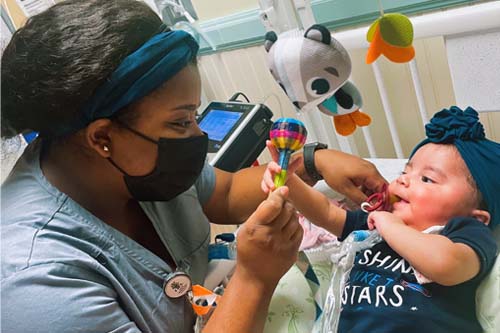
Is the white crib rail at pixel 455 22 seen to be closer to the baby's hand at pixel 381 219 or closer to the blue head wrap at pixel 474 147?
the blue head wrap at pixel 474 147

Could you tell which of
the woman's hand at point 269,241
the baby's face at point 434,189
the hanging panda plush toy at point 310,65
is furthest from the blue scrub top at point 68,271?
the baby's face at point 434,189

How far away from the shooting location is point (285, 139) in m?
0.94

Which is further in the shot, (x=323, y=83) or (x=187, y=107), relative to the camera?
(x=323, y=83)

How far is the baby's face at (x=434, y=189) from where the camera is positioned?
94cm

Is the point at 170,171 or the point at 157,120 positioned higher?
the point at 157,120

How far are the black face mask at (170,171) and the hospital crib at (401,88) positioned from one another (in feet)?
1.31

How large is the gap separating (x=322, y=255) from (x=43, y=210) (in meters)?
0.75

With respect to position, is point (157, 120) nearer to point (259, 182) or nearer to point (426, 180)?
point (259, 182)

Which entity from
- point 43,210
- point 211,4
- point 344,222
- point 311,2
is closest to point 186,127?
point 43,210

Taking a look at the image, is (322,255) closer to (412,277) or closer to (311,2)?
(412,277)

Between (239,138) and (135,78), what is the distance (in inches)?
24.5

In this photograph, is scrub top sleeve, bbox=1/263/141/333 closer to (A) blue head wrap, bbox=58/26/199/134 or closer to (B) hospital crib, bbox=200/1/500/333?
(A) blue head wrap, bbox=58/26/199/134

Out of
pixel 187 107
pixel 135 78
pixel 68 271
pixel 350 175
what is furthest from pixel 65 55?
pixel 350 175

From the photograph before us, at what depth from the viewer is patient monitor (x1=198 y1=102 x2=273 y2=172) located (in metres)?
1.42
